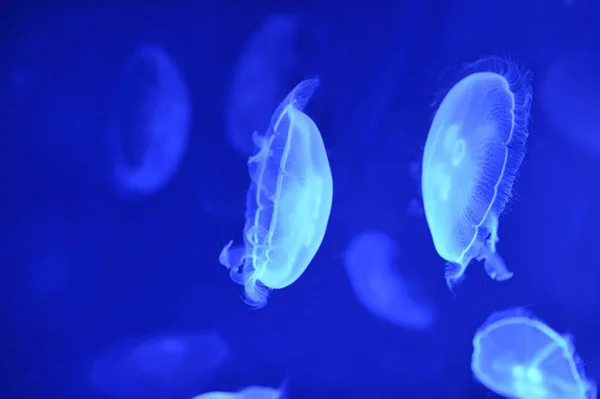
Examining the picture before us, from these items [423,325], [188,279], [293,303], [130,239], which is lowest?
[423,325]

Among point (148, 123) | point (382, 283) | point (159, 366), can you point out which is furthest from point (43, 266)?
point (382, 283)

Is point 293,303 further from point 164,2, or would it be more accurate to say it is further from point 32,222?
point 164,2

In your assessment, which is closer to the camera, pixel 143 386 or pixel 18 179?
pixel 18 179

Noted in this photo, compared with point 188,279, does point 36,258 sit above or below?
above

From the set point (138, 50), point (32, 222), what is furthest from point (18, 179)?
point (138, 50)

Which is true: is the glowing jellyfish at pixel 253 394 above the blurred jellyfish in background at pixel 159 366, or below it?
below

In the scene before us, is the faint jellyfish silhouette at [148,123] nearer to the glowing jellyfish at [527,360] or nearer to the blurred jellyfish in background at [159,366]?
the blurred jellyfish in background at [159,366]

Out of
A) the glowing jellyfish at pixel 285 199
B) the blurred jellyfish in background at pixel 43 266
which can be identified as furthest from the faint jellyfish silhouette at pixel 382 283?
the blurred jellyfish in background at pixel 43 266
